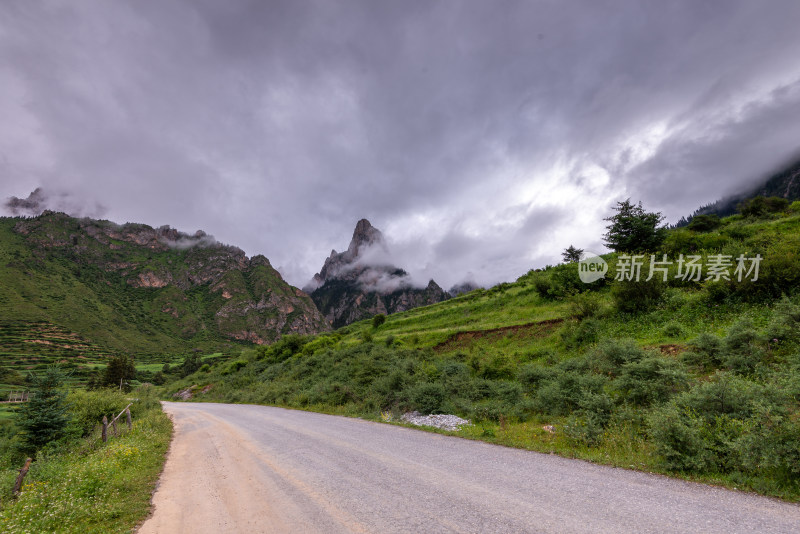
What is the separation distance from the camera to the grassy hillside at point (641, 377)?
621cm

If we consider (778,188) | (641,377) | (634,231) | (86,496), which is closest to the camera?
(86,496)

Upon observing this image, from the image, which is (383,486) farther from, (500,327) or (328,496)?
(500,327)

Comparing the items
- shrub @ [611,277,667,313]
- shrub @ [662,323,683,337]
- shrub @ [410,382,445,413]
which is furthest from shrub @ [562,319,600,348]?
shrub @ [410,382,445,413]

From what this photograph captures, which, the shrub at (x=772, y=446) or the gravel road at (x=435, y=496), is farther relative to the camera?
the shrub at (x=772, y=446)

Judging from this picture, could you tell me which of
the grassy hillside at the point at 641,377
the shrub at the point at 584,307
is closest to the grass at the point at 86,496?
the grassy hillside at the point at 641,377

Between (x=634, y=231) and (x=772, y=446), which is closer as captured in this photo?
(x=772, y=446)

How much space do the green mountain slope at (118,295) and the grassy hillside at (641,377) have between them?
130 meters

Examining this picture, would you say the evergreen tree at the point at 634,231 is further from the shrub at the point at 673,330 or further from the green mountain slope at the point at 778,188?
the green mountain slope at the point at 778,188

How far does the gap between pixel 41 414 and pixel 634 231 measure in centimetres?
4477

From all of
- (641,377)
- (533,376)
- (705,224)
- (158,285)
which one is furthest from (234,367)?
(158,285)

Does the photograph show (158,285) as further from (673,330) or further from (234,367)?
(673,330)

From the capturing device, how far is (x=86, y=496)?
6789 mm

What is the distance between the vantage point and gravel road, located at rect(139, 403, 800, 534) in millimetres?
4395

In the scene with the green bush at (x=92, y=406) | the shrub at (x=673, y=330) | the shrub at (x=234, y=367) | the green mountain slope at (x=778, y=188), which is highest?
the green mountain slope at (x=778, y=188)
